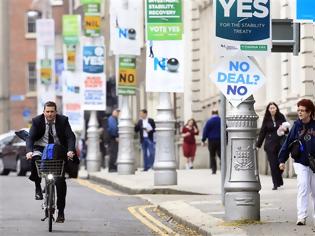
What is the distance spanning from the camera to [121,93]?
107 feet

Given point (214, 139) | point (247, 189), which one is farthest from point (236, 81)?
point (214, 139)

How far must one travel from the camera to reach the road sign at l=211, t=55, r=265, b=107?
15.3m

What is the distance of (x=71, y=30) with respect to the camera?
45844mm

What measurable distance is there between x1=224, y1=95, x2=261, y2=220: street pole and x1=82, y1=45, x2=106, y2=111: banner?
72.4 ft

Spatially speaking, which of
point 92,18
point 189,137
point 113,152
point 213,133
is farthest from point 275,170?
point 92,18

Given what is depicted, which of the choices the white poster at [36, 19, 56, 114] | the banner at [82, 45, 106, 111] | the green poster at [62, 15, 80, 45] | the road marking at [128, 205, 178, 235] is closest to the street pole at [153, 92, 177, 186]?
Answer: the road marking at [128, 205, 178, 235]

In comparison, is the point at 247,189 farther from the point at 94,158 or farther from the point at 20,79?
the point at 20,79

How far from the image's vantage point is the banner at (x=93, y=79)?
3741 centimetres

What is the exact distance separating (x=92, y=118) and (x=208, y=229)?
2489cm

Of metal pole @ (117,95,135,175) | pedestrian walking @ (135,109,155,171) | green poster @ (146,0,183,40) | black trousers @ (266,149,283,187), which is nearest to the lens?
black trousers @ (266,149,283,187)

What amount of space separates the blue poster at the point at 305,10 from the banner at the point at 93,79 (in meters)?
23.2

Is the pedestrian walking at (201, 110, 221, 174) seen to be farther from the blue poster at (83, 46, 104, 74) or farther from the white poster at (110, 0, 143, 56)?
the blue poster at (83, 46, 104, 74)

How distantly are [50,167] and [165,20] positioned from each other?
31.2 ft

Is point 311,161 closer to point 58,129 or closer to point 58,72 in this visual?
point 58,129
